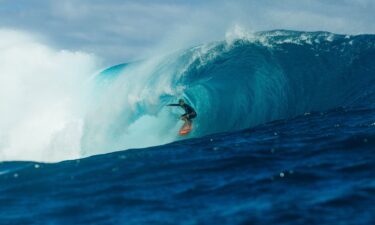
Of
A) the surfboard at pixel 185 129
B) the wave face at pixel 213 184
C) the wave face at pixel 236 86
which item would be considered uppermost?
the wave face at pixel 236 86

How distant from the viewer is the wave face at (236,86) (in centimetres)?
2138

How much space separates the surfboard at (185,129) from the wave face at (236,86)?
0.85 metres

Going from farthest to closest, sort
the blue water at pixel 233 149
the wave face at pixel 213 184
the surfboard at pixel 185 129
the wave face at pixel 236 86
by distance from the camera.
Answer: the wave face at pixel 236 86 → the surfboard at pixel 185 129 → the blue water at pixel 233 149 → the wave face at pixel 213 184

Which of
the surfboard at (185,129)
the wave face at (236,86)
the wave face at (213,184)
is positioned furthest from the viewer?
the wave face at (236,86)

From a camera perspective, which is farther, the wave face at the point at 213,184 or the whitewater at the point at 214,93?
the whitewater at the point at 214,93

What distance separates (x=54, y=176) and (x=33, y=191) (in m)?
1.16

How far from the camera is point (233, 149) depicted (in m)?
13.2

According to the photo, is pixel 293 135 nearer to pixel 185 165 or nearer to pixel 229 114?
pixel 185 165

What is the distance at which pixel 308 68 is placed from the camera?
23312mm

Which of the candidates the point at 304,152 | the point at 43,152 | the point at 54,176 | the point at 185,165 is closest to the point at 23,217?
the point at 54,176

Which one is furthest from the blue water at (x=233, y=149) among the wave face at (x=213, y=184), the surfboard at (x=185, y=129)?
the surfboard at (x=185, y=129)

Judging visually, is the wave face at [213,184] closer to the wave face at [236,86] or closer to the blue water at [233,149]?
the blue water at [233,149]

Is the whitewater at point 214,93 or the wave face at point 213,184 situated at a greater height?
the whitewater at point 214,93

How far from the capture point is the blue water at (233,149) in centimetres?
878
